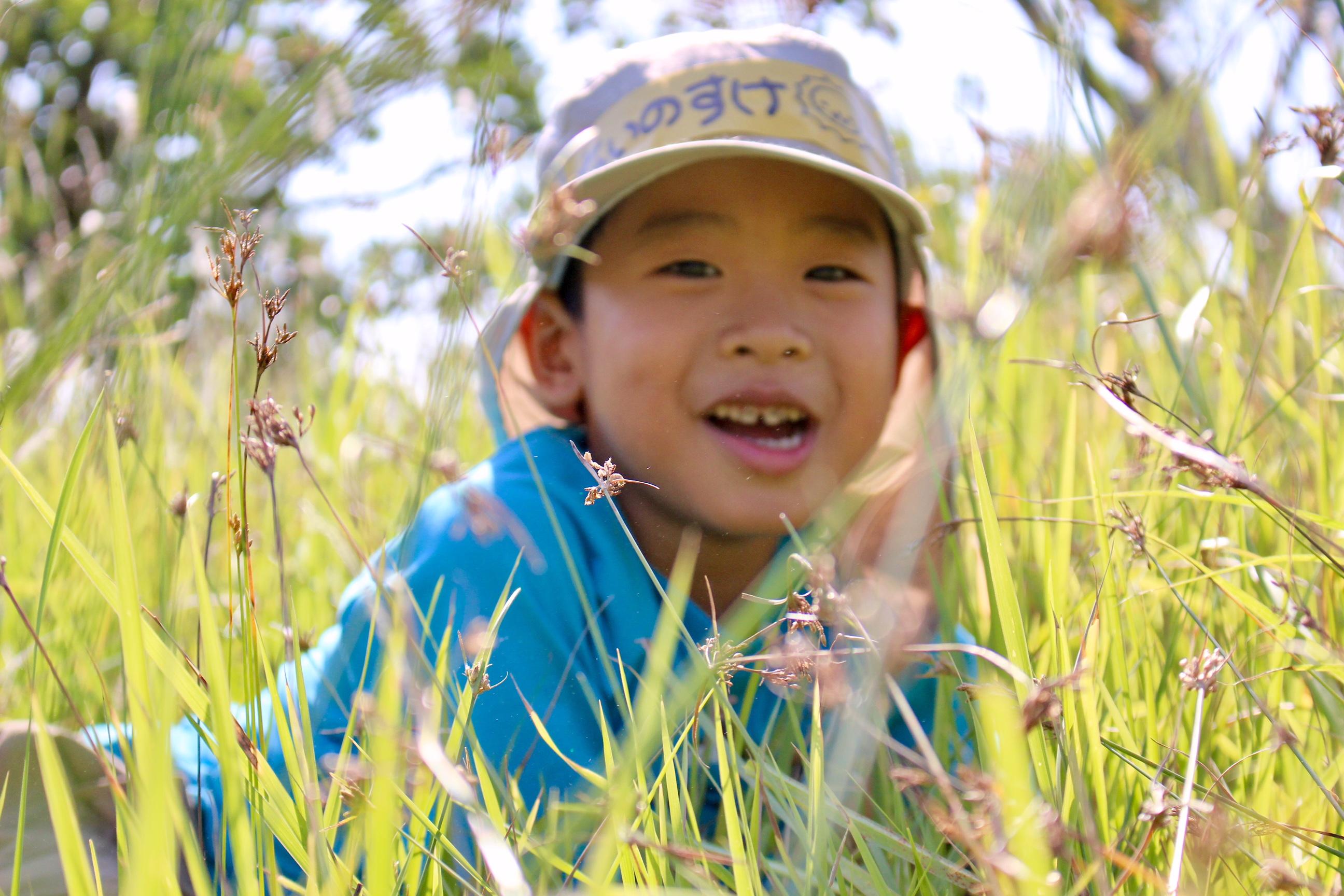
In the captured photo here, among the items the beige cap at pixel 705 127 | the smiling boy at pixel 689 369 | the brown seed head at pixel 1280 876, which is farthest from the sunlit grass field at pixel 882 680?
the beige cap at pixel 705 127

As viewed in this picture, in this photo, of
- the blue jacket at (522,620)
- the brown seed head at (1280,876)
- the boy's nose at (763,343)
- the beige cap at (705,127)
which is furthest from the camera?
the beige cap at (705,127)

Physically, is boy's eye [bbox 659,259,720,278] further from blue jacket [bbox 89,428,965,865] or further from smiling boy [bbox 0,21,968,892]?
blue jacket [bbox 89,428,965,865]

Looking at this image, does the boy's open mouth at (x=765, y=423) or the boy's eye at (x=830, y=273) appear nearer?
the boy's open mouth at (x=765, y=423)

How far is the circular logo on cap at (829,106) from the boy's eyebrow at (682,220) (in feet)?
0.73

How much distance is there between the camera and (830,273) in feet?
4.70

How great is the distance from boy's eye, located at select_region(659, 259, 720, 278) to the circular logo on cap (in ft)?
0.95

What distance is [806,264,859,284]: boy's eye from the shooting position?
1414 mm

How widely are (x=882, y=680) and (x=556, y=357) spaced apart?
3.26 feet

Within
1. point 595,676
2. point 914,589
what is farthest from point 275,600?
point 914,589

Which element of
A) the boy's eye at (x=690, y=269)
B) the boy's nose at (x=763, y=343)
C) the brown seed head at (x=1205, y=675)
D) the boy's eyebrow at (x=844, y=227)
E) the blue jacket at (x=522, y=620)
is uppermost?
the boy's eyebrow at (x=844, y=227)

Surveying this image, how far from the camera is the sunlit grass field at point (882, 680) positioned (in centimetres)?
46

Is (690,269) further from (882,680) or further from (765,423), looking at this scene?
(882,680)

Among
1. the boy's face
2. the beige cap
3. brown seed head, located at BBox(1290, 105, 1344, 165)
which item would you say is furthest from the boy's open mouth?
brown seed head, located at BBox(1290, 105, 1344, 165)

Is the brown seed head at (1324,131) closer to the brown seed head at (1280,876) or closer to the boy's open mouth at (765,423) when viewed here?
the brown seed head at (1280,876)
